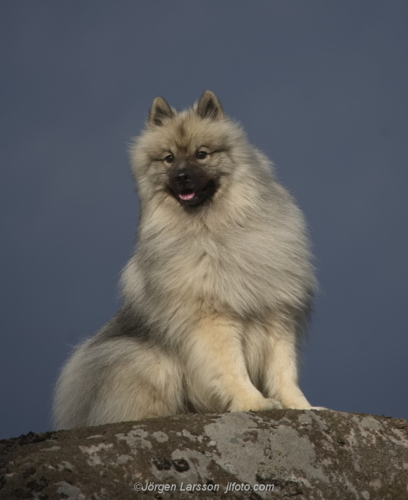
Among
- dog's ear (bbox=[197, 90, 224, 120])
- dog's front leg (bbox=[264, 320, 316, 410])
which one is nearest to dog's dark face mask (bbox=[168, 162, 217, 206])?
dog's ear (bbox=[197, 90, 224, 120])

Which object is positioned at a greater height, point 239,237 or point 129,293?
point 239,237

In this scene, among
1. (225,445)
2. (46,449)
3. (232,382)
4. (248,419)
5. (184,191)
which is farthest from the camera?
(184,191)

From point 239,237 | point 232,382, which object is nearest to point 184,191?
point 239,237

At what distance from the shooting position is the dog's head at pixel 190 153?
6555 mm

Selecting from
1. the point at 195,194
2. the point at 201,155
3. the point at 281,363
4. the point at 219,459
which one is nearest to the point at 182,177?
the point at 195,194

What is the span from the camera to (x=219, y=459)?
4.82m

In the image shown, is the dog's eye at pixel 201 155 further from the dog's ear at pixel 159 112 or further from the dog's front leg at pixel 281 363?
the dog's front leg at pixel 281 363

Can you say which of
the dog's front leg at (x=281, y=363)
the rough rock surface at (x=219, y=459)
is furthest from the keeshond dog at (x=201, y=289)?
the rough rock surface at (x=219, y=459)

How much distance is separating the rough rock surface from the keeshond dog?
0.71 metres

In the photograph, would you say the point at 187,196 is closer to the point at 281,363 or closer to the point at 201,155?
the point at 201,155

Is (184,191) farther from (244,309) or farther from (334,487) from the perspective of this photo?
(334,487)

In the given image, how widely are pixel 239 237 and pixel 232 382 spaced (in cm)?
132

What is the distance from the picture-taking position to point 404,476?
17.3 feet

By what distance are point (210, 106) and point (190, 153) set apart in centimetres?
61
